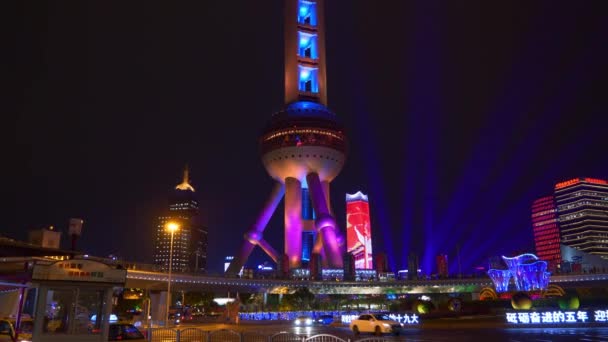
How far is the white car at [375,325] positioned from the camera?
25.1 metres

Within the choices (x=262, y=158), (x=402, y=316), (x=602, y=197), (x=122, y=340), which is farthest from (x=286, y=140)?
(x=602, y=197)

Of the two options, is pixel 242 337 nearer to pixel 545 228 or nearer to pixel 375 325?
pixel 375 325

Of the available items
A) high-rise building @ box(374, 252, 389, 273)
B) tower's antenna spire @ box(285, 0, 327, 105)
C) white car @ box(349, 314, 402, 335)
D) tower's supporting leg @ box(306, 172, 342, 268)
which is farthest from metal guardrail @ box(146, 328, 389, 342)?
tower's antenna spire @ box(285, 0, 327, 105)

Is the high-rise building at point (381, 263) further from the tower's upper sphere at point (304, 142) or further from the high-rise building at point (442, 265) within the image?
the tower's upper sphere at point (304, 142)

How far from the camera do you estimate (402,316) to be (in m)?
33.4

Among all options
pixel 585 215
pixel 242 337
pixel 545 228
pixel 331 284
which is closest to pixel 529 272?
pixel 242 337

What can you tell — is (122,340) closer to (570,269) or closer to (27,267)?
(27,267)

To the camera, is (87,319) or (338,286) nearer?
(87,319)

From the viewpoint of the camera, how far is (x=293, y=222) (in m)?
96.8

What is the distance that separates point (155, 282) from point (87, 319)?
47.6 m

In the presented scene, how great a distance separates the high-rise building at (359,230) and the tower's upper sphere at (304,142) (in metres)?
53.9

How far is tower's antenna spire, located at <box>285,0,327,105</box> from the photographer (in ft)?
339

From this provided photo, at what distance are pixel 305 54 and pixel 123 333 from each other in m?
98.1

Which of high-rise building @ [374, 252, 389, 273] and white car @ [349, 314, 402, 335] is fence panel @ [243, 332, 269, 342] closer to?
white car @ [349, 314, 402, 335]
